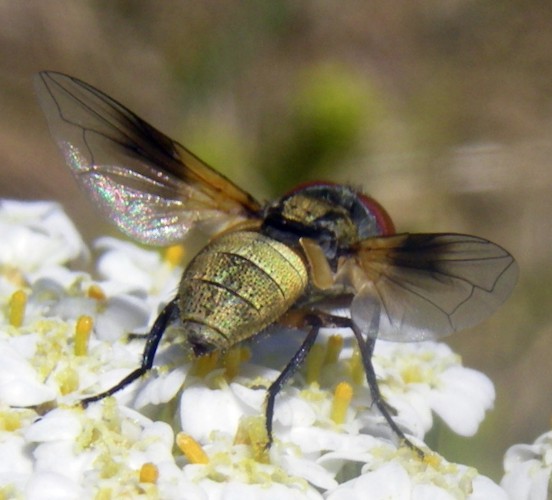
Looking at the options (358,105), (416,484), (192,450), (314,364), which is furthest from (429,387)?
(358,105)

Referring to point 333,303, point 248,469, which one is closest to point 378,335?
point 333,303

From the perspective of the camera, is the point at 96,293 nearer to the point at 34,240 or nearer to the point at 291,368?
the point at 34,240

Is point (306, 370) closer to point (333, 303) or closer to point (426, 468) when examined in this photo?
point (333, 303)

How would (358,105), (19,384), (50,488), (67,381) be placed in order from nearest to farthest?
(50,488), (19,384), (67,381), (358,105)

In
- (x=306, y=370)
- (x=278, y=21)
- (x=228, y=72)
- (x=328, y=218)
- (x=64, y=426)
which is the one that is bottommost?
(x=64, y=426)

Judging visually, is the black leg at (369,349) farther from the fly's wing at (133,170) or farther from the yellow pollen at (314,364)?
the fly's wing at (133,170)

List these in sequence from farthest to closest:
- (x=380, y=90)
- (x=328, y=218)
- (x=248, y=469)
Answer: (x=380, y=90) → (x=328, y=218) → (x=248, y=469)

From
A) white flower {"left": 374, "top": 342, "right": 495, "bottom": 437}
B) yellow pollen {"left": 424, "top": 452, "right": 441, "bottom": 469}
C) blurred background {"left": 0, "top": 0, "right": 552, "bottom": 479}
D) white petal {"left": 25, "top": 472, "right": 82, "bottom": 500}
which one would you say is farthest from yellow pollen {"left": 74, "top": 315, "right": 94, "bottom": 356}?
blurred background {"left": 0, "top": 0, "right": 552, "bottom": 479}

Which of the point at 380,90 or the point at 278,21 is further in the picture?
the point at 380,90
